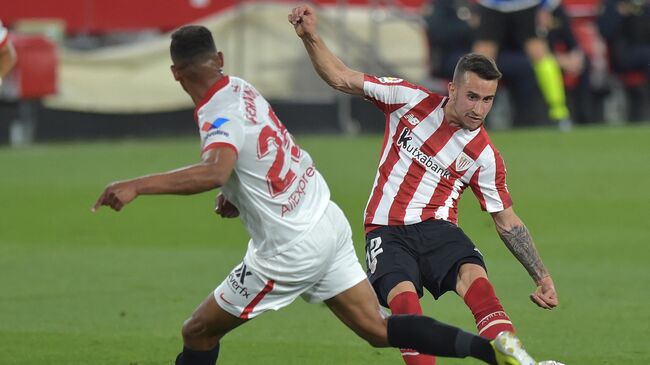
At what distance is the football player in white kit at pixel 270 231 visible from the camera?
6.38 metres

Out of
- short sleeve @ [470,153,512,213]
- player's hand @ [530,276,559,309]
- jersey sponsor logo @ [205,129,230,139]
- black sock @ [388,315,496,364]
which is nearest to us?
jersey sponsor logo @ [205,129,230,139]

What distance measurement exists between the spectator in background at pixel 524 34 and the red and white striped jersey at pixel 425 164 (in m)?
11.3

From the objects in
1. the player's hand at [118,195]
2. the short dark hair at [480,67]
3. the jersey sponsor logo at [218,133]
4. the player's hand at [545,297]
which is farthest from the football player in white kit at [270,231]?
the short dark hair at [480,67]

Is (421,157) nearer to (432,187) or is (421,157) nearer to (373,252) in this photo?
(432,187)

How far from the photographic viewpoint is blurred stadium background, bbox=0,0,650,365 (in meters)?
9.21

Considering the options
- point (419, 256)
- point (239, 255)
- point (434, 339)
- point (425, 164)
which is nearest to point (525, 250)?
point (419, 256)

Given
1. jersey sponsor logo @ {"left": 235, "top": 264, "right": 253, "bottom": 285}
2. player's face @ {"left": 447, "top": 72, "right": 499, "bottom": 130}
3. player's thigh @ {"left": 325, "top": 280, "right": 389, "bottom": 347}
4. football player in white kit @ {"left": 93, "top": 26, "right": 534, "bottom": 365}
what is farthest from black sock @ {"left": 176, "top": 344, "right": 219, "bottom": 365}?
player's face @ {"left": 447, "top": 72, "right": 499, "bottom": 130}

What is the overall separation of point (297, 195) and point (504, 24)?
44.0 feet

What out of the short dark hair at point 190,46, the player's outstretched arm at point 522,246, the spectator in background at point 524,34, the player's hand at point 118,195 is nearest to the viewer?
the player's hand at point 118,195

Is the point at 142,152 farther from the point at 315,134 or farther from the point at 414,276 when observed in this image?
the point at 414,276

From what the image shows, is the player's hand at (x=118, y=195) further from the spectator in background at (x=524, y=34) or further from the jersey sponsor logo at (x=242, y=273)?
the spectator in background at (x=524, y=34)

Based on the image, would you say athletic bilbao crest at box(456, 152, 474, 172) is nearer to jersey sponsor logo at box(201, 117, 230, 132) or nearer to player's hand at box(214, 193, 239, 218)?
player's hand at box(214, 193, 239, 218)

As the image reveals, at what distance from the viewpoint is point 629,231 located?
525 inches

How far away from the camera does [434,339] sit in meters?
6.61
